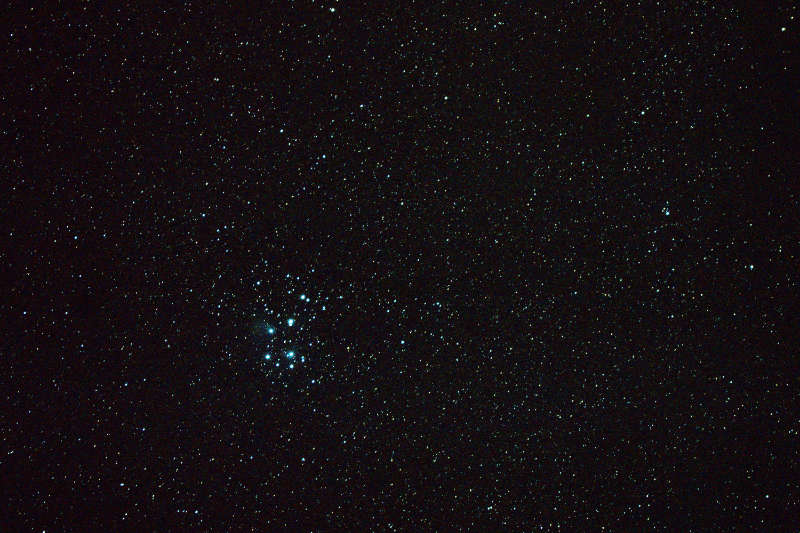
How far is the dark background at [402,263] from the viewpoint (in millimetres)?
343

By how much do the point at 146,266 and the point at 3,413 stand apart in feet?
0.40

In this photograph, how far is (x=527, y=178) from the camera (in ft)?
1.20

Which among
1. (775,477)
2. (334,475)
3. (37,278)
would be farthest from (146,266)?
(775,477)

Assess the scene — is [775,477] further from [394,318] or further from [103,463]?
[103,463]

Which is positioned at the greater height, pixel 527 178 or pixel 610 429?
pixel 527 178

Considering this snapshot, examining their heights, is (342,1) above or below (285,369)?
above

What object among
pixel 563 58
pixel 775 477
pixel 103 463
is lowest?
pixel 775 477

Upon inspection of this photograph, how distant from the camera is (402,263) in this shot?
0.36 meters

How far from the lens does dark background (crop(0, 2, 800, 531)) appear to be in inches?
13.5

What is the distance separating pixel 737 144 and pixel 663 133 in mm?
51

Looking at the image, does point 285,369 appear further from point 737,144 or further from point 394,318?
point 737,144

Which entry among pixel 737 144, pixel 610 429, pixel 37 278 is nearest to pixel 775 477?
pixel 610 429

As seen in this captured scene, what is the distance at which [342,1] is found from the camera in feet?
1.13

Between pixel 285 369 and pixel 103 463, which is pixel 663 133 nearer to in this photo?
pixel 285 369
